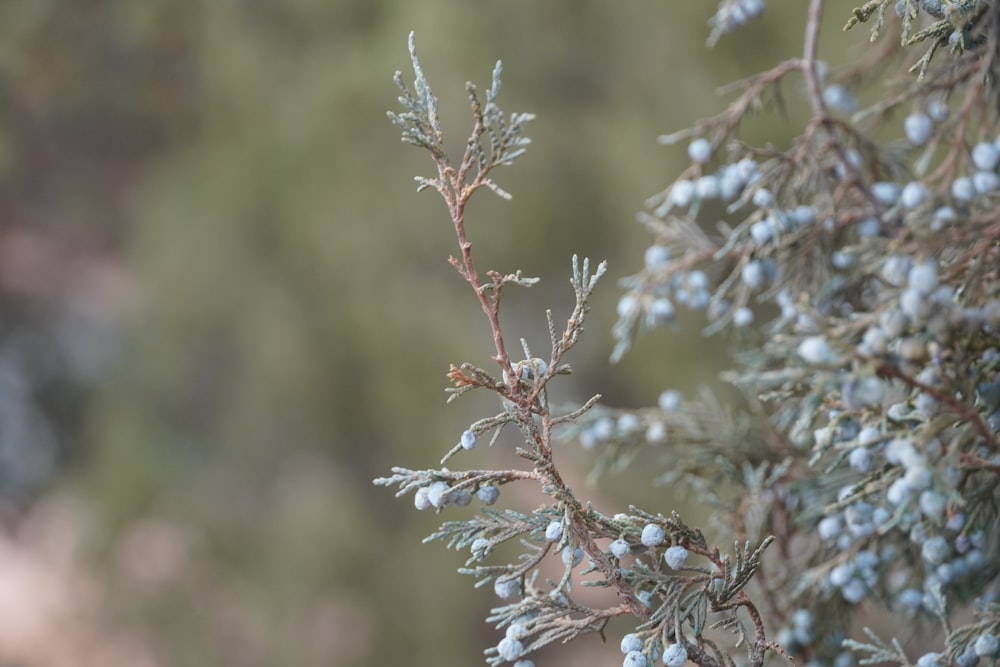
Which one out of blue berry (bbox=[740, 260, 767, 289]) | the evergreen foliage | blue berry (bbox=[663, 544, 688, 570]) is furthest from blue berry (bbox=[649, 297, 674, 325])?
blue berry (bbox=[663, 544, 688, 570])

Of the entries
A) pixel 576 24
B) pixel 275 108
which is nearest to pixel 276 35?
pixel 275 108

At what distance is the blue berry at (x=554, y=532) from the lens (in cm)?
62

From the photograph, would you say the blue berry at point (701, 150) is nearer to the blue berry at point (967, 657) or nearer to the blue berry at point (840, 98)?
the blue berry at point (840, 98)

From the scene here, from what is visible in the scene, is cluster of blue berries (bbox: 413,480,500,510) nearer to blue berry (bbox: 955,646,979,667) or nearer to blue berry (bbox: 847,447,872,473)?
blue berry (bbox: 847,447,872,473)

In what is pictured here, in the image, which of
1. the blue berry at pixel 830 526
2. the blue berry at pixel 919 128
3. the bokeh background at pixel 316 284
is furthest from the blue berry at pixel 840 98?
the bokeh background at pixel 316 284

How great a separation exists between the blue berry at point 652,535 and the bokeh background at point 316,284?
192cm

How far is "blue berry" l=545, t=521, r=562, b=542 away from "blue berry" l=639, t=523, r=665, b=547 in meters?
0.06

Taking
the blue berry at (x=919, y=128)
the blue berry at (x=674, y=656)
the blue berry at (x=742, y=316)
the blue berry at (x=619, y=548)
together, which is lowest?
the blue berry at (x=674, y=656)

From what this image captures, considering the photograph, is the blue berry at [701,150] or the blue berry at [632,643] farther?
the blue berry at [701,150]

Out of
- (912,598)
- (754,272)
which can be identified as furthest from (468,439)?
(912,598)

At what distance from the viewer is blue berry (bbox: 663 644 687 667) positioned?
620 mm

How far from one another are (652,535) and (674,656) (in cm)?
8

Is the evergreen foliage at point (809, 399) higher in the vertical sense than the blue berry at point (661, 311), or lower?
lower

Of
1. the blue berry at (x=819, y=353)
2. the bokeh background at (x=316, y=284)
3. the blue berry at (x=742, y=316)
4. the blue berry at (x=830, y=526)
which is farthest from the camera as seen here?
the bokeh background at (x=316, y=284)
